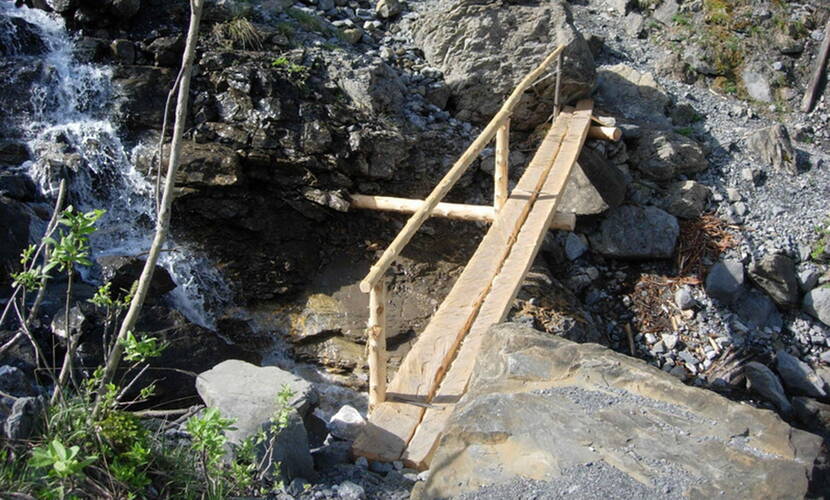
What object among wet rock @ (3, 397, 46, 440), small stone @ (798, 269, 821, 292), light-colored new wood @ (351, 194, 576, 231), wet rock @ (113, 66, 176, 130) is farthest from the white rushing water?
small stone @ (798, 269, 821, 292)

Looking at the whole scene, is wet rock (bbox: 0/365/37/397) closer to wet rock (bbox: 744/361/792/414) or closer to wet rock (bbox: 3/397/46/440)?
wet rock (bbox: 3/397/46/440)

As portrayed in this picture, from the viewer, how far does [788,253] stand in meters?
8.82

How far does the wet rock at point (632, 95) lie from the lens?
999 centimetres

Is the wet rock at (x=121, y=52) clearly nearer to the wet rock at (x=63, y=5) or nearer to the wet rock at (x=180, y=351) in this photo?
the wet rock at (x=63, y=5)

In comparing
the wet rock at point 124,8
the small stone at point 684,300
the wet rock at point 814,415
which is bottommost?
the wet rock at point 814,415

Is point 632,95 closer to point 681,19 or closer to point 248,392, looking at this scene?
point 681,19

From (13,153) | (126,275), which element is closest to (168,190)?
(126,275)

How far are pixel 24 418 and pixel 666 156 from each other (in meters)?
8.21

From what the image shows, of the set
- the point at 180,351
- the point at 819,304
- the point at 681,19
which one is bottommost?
the point at 819,304

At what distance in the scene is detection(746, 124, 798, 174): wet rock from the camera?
383 inches

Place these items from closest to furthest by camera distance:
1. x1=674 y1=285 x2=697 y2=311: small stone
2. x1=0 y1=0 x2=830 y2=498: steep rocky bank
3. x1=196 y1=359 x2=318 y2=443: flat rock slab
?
x1=196 y1=359 x2=318 y2=443: flat rock slab → x1=0 y1=0 x2=830 y2=498: steep rocky bank → x1=674 y1=285 x2=697 y2=311: small stone

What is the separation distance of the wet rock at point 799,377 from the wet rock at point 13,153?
8114 mm

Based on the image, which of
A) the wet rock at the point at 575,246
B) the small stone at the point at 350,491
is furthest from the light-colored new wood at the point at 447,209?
the small stone at the point at 350,491

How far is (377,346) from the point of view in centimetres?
455
